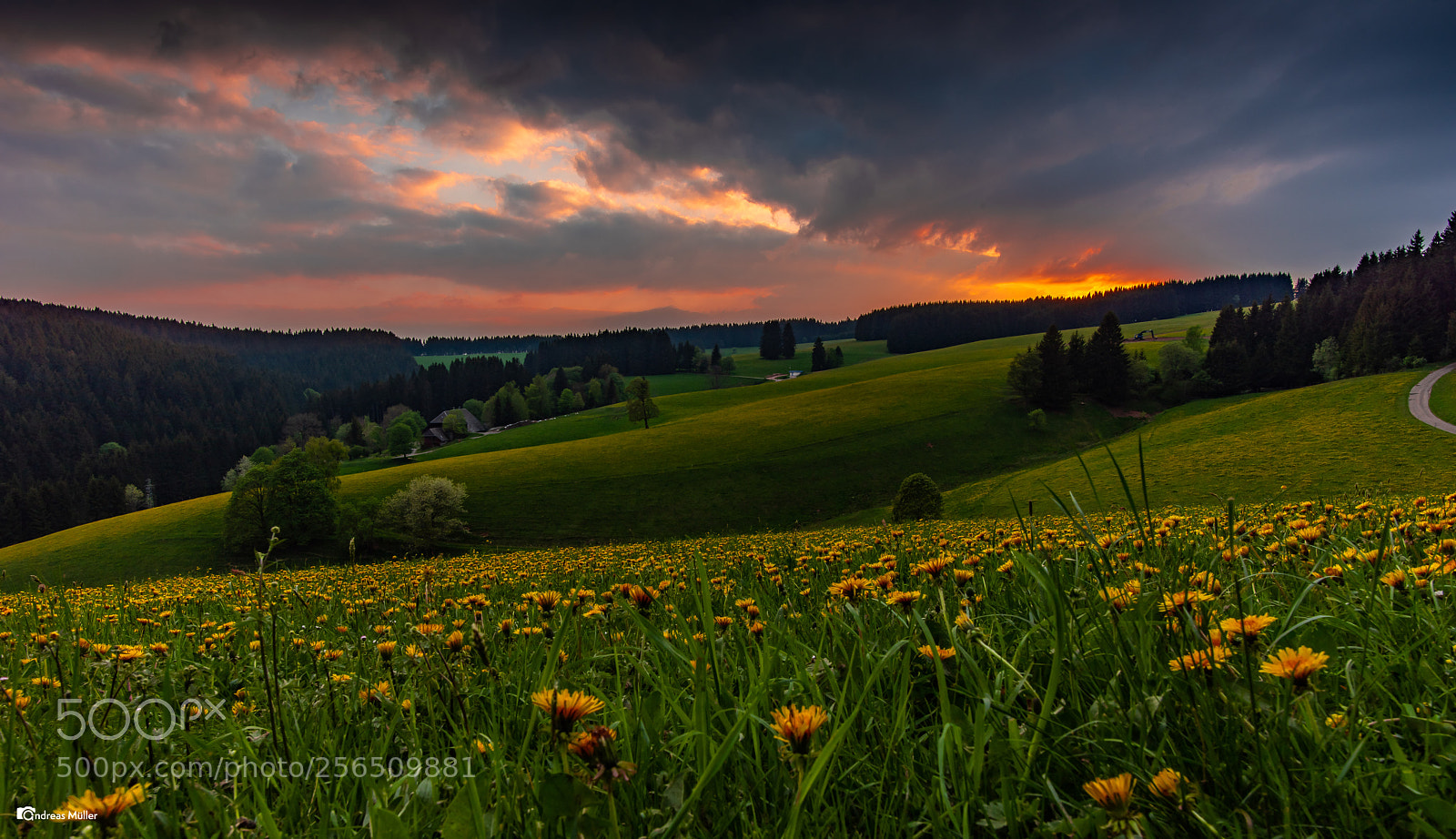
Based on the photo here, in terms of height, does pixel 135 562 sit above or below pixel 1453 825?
below

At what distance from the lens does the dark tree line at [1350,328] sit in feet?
232

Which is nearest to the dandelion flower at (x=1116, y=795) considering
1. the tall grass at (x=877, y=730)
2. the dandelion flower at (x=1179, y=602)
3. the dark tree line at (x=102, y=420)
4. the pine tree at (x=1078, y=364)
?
the tall grass at (x=877, y=730)

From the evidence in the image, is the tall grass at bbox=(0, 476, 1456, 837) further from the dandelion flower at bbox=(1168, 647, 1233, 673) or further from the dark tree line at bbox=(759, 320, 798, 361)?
the dark tree line at bbox=(759, 320, 798, 361)

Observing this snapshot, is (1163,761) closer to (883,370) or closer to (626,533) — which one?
(626,533)

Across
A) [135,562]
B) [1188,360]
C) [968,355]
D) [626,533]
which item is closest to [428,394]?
[135,562]

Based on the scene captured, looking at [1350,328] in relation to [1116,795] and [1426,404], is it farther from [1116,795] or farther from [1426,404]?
[1116,795]

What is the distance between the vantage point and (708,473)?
58844 mm

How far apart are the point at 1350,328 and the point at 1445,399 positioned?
150 ft

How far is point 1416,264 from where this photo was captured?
262ft

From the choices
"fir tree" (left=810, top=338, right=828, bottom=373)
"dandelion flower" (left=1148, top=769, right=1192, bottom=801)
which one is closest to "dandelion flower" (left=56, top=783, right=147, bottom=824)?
"dandelion flower" (left=1148, top=769, right=1192, bottom=801)

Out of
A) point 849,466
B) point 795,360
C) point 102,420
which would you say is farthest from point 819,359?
point 102,420

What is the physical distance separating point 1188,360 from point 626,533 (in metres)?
84.2

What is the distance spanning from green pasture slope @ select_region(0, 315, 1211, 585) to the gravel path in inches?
869

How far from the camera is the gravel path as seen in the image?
3881 cm
